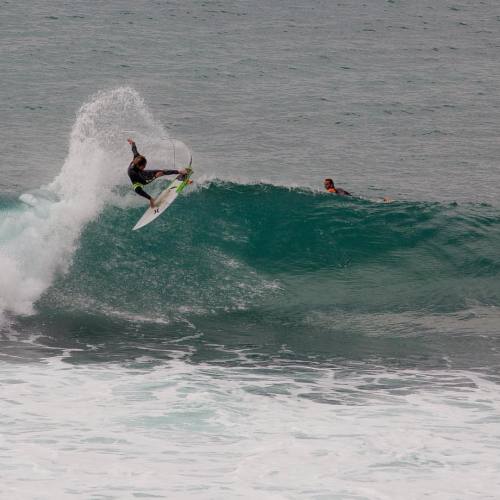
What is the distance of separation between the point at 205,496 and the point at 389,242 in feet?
42.8

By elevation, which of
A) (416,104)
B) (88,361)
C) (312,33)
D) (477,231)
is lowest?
(88,361)

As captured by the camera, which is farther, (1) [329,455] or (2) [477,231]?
(2) [477,231]

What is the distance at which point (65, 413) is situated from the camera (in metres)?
14.6

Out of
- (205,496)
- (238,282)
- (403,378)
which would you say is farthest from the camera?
(238,282)

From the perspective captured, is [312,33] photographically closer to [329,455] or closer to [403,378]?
[403,378]

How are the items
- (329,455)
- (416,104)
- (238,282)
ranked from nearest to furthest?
(329,455) < (238,282) < (416,104)

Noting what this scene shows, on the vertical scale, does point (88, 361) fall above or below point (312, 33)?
below

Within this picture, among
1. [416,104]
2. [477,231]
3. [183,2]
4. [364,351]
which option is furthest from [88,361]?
[183,2]

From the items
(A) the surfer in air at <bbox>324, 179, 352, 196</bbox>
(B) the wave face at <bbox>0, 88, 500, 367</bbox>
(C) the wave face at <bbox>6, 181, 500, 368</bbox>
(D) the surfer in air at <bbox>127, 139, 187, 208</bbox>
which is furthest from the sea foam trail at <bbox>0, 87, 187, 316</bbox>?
(A) the surfer in air at <bbox>324, 179, 352, 196</bbox>

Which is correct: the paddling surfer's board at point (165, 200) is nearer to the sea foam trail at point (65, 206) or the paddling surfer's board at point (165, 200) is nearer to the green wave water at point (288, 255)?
the green wave water at point (288, 255)

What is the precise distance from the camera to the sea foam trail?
21.2 metres

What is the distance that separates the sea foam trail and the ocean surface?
7 centimetres

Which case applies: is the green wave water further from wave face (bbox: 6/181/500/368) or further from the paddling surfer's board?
the paddling surfer's board

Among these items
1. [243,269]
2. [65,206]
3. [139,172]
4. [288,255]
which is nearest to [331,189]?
[288,255]
